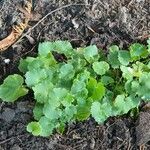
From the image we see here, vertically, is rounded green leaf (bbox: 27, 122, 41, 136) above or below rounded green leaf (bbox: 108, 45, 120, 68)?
below

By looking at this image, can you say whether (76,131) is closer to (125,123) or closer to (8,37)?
(125,123)

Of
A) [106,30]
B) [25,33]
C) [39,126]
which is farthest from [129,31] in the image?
[39,126]

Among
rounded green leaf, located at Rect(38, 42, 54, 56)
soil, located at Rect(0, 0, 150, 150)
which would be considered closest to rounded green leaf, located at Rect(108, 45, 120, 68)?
soil, located at Rect(0, 0, 150, 150)

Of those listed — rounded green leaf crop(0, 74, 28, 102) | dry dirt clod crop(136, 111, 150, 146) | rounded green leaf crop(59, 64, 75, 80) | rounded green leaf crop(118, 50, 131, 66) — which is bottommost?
dry dirt clod crop(136, 111, 150, 146)

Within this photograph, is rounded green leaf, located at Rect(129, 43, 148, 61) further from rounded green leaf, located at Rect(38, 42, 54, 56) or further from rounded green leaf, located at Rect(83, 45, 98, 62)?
rounded green leaf, located at Rect(38, 42, 54, 56)

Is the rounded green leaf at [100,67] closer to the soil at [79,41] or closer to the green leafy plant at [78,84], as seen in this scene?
the green leafy plant at [78,84]

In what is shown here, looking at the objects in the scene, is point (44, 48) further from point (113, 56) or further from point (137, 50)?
point (137, 50)

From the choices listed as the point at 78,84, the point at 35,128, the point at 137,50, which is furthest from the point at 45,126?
the point at 137,50
